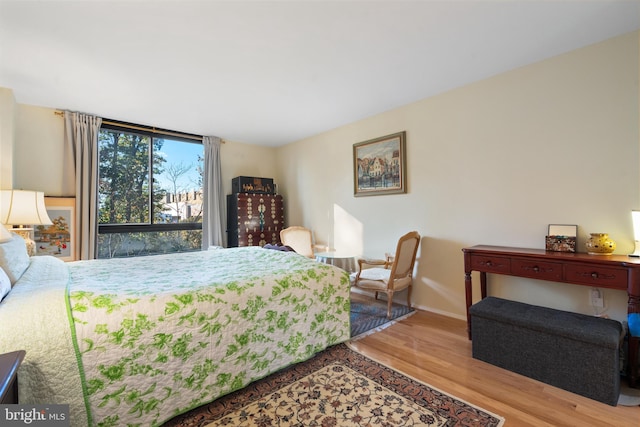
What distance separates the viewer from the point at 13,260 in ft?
5.34

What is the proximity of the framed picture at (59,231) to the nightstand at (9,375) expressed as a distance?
2967 millimetres

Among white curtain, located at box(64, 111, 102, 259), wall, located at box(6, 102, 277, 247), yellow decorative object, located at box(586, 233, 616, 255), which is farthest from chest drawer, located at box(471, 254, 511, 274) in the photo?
wall, located at box(6, 102, 277, 247)

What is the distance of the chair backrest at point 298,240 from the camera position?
4.23m

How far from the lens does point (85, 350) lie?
4.16ft

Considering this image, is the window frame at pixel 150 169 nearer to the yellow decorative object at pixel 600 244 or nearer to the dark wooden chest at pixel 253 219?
the dark wooden chest at pixel 253 219

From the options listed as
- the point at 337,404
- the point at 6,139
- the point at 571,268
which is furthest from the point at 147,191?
the point at 571,268

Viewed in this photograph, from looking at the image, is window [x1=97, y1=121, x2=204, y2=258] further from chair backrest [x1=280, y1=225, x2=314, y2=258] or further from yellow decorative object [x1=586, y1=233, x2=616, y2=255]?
yellow decorative object [x1=586, y1=233, x2=616, y2=255]

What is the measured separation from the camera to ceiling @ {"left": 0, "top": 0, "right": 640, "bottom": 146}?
1.77 metres

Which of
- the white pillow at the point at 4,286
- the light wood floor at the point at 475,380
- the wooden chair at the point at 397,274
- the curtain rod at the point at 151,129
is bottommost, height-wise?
the light wood floor at the point at 475,380

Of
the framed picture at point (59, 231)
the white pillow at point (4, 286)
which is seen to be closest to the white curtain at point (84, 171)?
the framed picture at point (59, 231)

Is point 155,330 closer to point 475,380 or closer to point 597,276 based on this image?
point 475,380

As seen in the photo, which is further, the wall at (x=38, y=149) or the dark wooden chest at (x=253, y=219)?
the dark wooden chest at (x=253, y=219)

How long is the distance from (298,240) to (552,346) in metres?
3.17

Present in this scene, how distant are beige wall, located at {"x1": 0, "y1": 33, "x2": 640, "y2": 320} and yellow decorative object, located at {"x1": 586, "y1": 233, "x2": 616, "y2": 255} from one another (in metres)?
0.15
